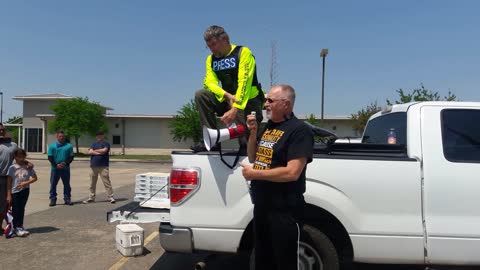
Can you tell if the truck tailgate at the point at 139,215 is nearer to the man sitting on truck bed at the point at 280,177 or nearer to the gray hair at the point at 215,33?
the man sitting on truck bed at the point at 280,177

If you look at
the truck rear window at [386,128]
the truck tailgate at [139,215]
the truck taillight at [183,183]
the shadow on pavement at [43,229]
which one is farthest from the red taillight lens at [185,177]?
the shadow on pavement at [43,229]

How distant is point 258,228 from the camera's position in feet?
A: 11.4

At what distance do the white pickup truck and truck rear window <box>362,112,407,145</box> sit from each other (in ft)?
1.36

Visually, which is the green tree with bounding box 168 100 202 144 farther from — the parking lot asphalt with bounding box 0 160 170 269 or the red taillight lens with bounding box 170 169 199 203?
the red taillight lens with bounding box 170 169 199 203

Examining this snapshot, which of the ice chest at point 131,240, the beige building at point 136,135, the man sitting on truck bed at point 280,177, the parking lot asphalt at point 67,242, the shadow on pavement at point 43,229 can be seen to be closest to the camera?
the man sitting on truck bed at point 280,177

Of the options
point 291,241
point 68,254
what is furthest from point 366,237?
point 68,254

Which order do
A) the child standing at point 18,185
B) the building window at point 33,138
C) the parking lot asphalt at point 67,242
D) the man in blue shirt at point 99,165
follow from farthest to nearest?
the building window at point 33,138, the man in blue shirt at point 99,165, the child standing at point 18,185, the parking lot asphalt at point 67,242

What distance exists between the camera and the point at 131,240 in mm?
5957

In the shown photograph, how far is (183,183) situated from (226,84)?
125 centimetres

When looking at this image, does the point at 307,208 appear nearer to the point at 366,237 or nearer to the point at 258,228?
the point at 366,237

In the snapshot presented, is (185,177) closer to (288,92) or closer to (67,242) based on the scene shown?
(288,92)

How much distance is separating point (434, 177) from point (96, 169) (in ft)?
29.2

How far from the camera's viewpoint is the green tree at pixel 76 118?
141 ft

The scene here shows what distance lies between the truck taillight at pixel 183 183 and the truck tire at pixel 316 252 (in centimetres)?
80
